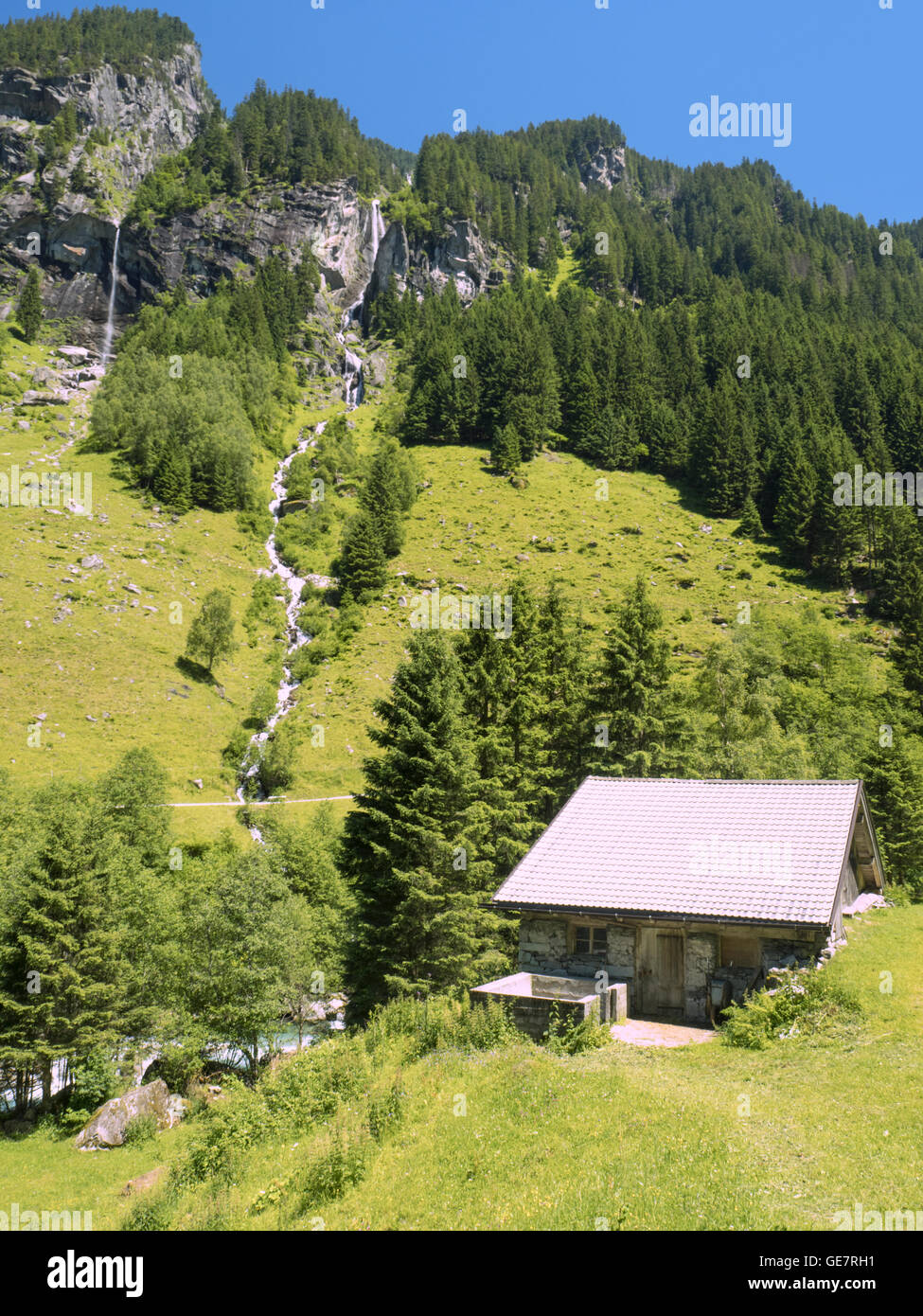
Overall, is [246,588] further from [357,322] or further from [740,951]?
[357,322]

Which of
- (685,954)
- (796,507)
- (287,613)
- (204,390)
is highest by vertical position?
(204,390)

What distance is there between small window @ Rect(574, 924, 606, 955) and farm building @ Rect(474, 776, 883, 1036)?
3 cm

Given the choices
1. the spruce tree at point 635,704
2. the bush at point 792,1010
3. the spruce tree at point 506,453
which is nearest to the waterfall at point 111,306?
the spruce tree at point 506,453

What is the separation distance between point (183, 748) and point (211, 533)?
1511 inches

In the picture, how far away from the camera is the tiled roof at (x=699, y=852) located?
19.5 metres

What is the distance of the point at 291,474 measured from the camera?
106 meters

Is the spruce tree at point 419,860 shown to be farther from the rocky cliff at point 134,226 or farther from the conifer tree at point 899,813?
the rocky cliff at point 134,226

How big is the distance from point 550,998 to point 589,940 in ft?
10.6

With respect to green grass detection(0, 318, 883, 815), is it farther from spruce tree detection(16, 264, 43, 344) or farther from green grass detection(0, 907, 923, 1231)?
spruce tree detection(16, 264, 43, 344)

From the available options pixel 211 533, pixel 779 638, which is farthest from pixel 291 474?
pixel 779 638

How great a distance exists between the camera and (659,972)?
20453 mm

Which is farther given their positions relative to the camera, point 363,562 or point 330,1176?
point 363,562

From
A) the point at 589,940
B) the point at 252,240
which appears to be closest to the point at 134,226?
the point at 252,240

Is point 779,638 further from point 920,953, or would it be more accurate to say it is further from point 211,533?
point 211,533
